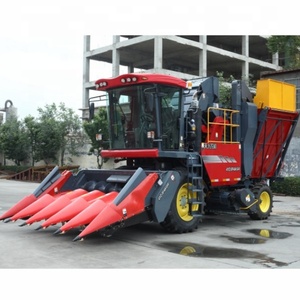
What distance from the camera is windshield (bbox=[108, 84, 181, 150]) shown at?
9414 millimetres

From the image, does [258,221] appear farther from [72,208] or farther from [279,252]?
[72,208]

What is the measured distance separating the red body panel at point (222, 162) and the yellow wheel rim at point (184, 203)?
34.7 inches

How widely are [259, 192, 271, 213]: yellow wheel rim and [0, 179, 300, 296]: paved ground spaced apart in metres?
1.10

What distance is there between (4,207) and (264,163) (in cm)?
831

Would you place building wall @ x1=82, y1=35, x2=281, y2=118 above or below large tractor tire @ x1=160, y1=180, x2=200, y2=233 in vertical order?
above

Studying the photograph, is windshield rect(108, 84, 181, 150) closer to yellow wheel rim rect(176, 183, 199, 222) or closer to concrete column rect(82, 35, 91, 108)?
yellow wheel rim rect(176, 183, 199, 222)

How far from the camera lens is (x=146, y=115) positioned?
31.2ft

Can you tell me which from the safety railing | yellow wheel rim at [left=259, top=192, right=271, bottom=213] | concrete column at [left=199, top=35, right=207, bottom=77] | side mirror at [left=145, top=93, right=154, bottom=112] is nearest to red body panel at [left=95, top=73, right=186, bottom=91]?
side mirror at [left=145, top=93, right=154, bottom=112]

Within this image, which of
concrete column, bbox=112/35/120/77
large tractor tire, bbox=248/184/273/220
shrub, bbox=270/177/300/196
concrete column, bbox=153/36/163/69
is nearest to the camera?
large tractor tire, bbox=248/184/273/220

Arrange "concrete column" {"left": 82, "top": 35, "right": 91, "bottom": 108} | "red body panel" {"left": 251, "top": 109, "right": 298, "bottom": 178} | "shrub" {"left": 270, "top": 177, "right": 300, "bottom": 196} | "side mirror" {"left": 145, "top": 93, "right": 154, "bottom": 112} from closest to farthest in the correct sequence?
"side mirror" {"left": 145, "top": 93, "right": 154, "bottom": 112}, "red body panel" {"left": 251, "top": 109, "right": 298, "bottom": 178}, "shrub" {"left": 270, "top": 177, "right": 300, "bottom": 196}, "concrete column" {"left": 82, "top": 35, "right": 91, "bottom": 108}

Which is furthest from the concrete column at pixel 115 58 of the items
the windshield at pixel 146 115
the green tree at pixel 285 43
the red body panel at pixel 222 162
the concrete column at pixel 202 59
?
the windshield at pixel 146 115

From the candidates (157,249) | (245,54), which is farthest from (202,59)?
(157,249)

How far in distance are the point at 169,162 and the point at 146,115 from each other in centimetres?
130

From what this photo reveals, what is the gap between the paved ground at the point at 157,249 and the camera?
6.69 m
